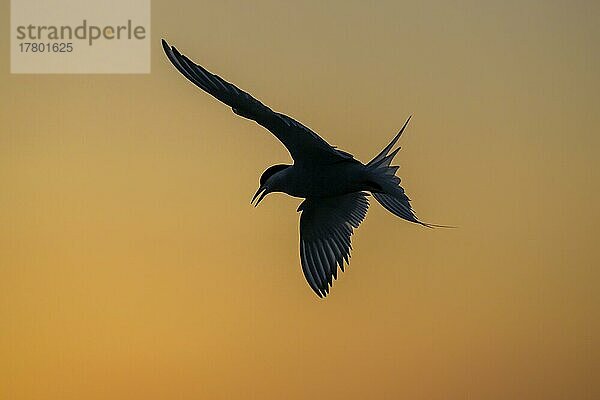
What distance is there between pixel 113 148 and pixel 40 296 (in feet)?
1.15

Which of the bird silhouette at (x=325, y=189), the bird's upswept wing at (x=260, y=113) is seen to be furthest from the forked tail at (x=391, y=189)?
the bird's upswept wing at (x=260, y=113)

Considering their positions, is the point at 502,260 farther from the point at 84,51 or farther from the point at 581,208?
the point at 84,51

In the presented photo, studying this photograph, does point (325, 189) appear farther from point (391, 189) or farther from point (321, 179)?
point (391, 189)

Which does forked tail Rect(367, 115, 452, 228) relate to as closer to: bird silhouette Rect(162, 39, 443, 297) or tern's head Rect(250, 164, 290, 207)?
bird silhouette Rect(162, 39, 443, 297)

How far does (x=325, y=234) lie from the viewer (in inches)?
72.5

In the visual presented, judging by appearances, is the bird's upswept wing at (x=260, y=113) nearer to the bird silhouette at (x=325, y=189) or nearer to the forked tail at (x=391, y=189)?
the bird silhouette at (x=325, y=189)

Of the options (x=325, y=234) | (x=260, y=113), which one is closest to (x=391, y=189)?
(x=325, y=234)

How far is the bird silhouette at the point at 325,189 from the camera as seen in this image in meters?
1.69

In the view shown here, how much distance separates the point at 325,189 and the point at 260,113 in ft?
0.97

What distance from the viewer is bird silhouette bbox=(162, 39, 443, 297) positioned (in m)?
1.69

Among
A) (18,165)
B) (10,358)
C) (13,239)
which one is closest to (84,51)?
(18,165)

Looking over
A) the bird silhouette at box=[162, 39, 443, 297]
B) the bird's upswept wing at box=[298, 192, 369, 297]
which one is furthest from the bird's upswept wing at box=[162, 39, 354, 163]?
the bird's upswept wing at box=[298, 192, 369, 297]

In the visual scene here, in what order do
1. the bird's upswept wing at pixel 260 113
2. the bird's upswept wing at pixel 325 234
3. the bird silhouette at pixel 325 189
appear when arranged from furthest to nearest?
1. the bird's upswept wing at pixel 325 234
2. the bird silhouette at pixel 325 189
3. the bird's upswept wing at pixel 260 113

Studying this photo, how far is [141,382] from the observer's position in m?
2.03
